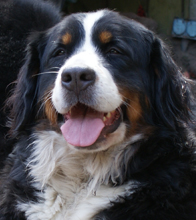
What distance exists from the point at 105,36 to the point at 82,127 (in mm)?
678

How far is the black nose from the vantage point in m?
2.12

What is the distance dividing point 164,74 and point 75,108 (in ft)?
2.27

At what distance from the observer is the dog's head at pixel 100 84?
7.32 feet

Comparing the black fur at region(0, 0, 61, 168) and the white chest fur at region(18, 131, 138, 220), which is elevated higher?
the black fur at region(0, 0, 61, 168)

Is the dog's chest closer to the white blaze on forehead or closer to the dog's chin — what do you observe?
the dog's chin

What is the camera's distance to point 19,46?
368 centimetres

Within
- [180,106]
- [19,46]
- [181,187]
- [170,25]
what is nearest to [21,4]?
[19,46]

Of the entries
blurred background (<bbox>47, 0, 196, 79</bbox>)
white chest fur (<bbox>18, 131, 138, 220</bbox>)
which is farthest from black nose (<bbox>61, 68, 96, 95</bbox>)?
blurred background (<bbox>47, 0, 196, 79</bbox>)

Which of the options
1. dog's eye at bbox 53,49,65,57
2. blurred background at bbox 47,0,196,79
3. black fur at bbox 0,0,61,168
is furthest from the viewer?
blurred background at bbox 47,0,196,79

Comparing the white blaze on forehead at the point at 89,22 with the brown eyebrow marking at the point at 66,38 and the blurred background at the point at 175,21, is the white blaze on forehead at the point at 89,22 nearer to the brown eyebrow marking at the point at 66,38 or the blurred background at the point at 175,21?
the brown eyebrow marking at the point at 66,38

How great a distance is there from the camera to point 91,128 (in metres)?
2.28

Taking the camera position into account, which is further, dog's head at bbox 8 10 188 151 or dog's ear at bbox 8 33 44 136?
dog's ear at bbox 8 33 44 136

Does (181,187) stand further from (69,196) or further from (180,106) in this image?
(69,196)

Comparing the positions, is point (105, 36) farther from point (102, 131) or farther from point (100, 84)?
point (102, 131)
